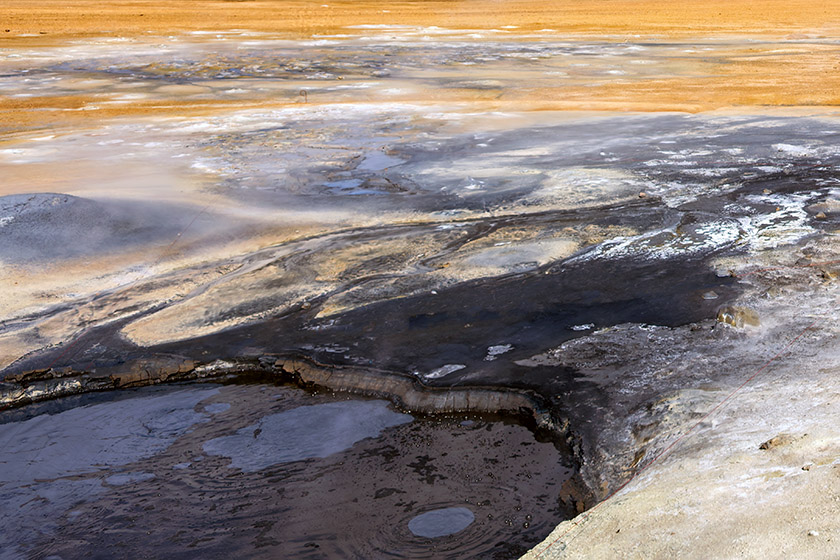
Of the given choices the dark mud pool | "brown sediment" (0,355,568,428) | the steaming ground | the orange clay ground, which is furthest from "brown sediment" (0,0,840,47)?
the dark mud pool

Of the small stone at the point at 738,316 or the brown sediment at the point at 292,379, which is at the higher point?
the small stone at the point at 738,316

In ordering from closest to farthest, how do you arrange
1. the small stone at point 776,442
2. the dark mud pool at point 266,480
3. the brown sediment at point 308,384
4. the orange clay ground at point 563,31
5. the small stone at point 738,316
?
the small stone at point 776,442, the dark mud pool at point 266,480, the brown sediment at point 308,384, the small stone at point 738,316, the orange clay ground at point 563,31

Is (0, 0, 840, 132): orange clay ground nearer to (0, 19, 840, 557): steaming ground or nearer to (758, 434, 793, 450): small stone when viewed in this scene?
(0, 19, 840, 557): steaming ground

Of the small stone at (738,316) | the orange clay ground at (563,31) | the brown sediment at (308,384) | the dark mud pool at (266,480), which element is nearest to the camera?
the dark mud pool at (266,480)

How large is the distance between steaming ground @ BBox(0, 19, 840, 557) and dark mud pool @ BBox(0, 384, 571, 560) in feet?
0.16

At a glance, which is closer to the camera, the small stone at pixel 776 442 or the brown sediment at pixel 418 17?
the small stone at pixel 776 442

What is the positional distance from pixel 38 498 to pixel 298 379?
5.46 feet

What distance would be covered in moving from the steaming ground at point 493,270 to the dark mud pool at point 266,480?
1.9 inches

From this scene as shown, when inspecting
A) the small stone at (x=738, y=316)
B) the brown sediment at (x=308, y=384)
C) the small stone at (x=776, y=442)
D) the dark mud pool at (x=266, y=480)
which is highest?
the small stone at (x=776, y=442)

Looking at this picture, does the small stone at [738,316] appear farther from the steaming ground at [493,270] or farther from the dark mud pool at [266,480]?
the dark mud pool at [266,480]

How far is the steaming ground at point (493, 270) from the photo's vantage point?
394 centimetres

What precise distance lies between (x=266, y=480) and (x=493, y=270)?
296cm

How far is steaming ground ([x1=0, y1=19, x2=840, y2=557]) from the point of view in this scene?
3.94 meters

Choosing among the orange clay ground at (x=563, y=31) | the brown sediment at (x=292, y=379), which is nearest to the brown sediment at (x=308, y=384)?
the brown sediment at (x=292, y=379)
